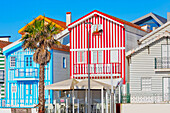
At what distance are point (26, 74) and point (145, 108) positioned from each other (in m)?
12.5

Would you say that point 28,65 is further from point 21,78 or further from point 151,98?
point 151,98

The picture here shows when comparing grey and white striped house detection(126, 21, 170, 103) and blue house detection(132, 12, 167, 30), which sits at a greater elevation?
blue house detection(132, 12, 167, 30)

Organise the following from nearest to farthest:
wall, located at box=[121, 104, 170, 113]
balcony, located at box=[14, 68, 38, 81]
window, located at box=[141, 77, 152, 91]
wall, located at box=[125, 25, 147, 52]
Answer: wall, located at box=[121, 104, 170, 113] < window, located at box=[141, 77, 152, 91] < wall, located at box=[125, 25, 147, 52] < balcony, located at box=[14, 68, 38, 81]

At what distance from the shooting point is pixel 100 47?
3997 centimetres

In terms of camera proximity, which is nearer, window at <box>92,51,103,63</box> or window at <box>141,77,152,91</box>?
window at <box>141,77,152,91</box>

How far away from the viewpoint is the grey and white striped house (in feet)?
120

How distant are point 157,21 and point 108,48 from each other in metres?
15.3

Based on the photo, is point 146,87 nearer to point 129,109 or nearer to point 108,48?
point 129,109

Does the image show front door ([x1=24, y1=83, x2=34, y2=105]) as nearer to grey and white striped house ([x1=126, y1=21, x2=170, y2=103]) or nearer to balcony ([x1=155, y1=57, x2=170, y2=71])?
grey and white striped house ([x1=126, y1=21, x2=170, y2=103])

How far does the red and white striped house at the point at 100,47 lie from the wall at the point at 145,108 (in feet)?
14.8

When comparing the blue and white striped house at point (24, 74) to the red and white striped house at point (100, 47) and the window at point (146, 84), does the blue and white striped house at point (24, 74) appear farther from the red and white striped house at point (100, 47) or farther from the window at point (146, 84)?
the window at point (146, 84)

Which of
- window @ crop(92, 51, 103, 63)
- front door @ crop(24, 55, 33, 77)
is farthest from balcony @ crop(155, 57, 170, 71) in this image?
front door @ crop(24, 55, 33, 77)

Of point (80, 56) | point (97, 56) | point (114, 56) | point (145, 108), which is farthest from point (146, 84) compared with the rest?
point (80, 56)

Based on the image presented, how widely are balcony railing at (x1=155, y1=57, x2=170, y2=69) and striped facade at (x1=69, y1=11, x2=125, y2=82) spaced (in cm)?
344
